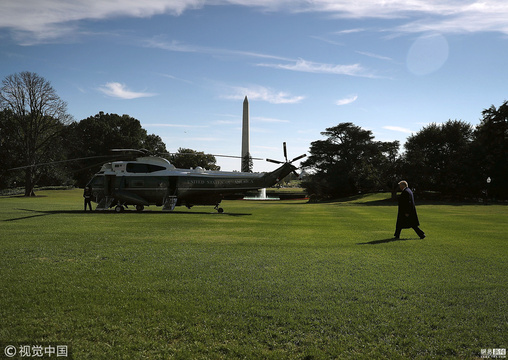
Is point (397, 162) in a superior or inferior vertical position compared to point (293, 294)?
superior

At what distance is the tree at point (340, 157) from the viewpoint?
7362 centimetres

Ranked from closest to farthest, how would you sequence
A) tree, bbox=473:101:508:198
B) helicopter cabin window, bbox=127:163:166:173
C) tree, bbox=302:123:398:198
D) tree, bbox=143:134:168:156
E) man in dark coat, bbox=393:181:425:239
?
man in dark coat, bbox=393:181:425:239, helicopter cabin window, bbox=127:163:166:173, tree, bbox=473:101:508:198, tree, bbox=302:123:398:198, tree, bbox=143:134:168:156

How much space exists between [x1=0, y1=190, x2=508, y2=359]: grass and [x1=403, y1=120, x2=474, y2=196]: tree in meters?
49.9

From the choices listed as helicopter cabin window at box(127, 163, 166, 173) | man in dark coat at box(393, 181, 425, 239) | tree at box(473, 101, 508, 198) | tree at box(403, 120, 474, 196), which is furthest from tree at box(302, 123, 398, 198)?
man in dark coat at box(393, 181, 425, 239)

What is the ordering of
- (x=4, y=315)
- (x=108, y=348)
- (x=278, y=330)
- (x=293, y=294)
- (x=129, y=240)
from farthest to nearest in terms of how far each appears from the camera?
(x=129, y=240)
(x=293, y=294)
(x=4, y=315)
(x=278, y=330)
(x=108, y=348)

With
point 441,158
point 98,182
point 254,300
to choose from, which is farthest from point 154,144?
point 254,300

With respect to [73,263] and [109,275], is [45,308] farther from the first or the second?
[73,263]

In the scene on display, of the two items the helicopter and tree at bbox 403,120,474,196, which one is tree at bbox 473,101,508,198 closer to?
tree at bbox 403,120,474,196

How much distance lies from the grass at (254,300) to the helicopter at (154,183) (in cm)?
1526

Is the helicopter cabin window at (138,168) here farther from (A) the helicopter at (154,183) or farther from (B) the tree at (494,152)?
(B) the tree at (494,152)

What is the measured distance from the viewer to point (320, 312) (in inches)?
236

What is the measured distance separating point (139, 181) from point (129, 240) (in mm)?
15142

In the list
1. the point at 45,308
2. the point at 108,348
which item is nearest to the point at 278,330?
the point at 108,348

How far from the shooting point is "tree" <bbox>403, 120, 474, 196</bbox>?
2291 inches
